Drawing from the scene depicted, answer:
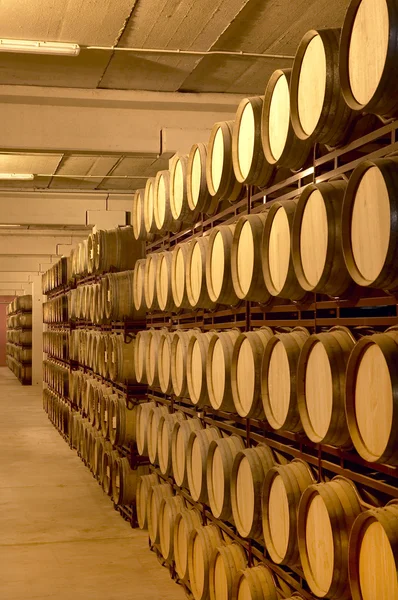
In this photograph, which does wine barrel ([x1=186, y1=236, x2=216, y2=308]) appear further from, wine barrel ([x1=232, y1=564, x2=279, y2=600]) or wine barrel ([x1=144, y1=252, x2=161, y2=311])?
wine barrel ([x1=232, y1=564, x2=279, y2=600])

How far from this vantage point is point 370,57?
276 centimetres

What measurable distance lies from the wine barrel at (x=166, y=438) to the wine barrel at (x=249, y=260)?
5.81 feet

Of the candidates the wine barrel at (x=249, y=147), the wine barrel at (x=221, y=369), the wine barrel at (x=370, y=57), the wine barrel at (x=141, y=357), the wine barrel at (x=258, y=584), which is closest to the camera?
the wine barrel at (x=370, y=57)

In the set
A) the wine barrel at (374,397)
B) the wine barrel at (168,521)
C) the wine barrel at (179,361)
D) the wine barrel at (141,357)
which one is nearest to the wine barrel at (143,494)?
the wine barrel at (168,521)

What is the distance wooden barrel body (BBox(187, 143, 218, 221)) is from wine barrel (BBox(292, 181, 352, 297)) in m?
1.69

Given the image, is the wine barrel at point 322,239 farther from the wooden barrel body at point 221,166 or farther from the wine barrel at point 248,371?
the wooden barrel body at point 221,166

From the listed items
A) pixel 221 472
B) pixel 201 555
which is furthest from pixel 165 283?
pixel 201 555

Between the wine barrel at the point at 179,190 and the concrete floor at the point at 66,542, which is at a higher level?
the wine barrel at the point at 179,190

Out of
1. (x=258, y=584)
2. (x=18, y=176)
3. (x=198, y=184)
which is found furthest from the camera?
(x=18, y=176)

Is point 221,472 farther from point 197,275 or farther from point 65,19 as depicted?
point 65,19

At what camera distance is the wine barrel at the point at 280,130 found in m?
3.62

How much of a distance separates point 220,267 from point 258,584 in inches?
67.6

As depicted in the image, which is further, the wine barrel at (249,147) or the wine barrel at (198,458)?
the wine barrel at (198,458)

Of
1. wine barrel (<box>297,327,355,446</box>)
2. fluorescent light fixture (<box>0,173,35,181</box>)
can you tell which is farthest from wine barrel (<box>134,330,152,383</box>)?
fluorescent light fixture (<box>0,173,35,181</box>)
